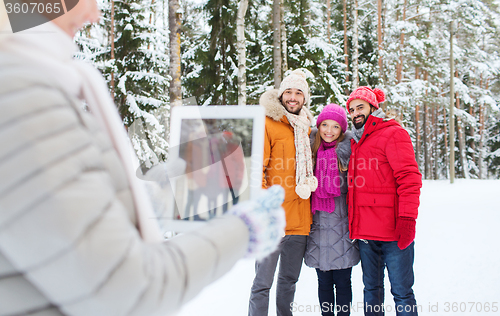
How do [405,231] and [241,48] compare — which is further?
[241,48]

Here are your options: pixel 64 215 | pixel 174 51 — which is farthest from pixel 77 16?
pixel 174 51

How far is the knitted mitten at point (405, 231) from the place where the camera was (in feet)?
9.01

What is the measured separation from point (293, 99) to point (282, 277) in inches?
74.9

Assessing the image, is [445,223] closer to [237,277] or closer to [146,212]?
[237,277]

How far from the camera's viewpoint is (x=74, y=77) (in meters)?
0.59

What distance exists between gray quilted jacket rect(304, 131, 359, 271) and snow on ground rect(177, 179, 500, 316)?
3.01 ft

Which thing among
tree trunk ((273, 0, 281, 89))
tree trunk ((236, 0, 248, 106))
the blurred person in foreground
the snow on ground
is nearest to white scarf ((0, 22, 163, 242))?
the blurred person in foreground

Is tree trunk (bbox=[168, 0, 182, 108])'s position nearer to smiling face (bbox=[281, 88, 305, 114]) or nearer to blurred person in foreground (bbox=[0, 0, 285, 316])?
smiling face (bbox=[281, 88, 305, 114])

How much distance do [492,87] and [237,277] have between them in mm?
26576

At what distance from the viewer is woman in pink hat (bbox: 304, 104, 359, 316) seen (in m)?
3.10

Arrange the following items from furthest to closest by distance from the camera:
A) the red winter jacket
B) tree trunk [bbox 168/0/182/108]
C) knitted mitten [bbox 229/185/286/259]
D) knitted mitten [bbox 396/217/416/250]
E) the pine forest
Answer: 1. the pine forest
2. tree trunk [bbox 168/0/182/108]
3. the red winter jacket
4. knitted mitten [bbox 396/217/416/250]
5. knitted mitten [bbox 229/185/286/259]

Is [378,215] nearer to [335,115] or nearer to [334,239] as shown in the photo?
[334,239]

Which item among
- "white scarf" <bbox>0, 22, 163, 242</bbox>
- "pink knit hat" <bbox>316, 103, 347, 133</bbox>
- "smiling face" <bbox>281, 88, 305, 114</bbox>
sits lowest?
"white scarf" <bbox>0, 22, 163, 242</bbox>

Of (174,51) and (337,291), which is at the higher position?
(174,51)
